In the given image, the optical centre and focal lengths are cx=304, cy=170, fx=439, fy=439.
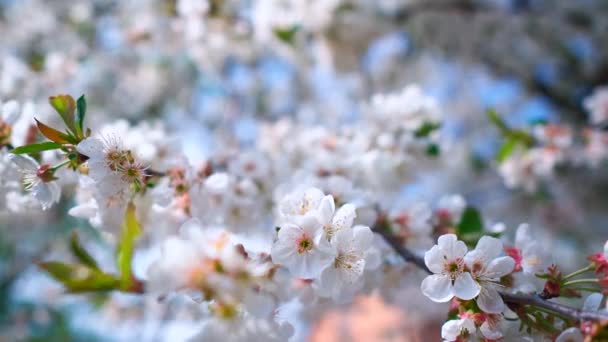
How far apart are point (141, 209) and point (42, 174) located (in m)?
0.22

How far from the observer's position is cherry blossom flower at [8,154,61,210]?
0.70 meters

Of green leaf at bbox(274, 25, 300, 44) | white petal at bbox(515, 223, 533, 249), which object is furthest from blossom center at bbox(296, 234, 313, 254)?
green leaf at bbox(274, 25, 300, 44)

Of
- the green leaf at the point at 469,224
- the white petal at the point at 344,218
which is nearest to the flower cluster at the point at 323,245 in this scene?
the white petal at the point at 344,218

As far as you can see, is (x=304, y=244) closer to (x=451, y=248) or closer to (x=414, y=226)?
(x=451, y=248)

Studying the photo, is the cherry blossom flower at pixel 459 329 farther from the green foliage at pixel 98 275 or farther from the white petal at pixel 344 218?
the green foliage at pixel 98 275

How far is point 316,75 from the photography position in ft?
9.20

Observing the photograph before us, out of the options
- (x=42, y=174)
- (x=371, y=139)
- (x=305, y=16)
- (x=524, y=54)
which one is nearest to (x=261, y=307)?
(x=42, y=174)

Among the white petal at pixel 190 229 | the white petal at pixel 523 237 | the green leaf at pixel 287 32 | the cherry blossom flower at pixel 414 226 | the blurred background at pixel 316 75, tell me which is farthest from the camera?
the blurred background at pixel 316 75

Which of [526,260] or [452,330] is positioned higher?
[526,260]

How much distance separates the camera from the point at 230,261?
19.6 inches

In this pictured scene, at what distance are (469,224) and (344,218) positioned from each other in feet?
1.68

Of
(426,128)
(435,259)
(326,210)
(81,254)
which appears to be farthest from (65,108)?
(426,128)

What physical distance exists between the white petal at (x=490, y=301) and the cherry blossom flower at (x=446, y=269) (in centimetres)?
2

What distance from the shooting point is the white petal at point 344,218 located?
64cm
